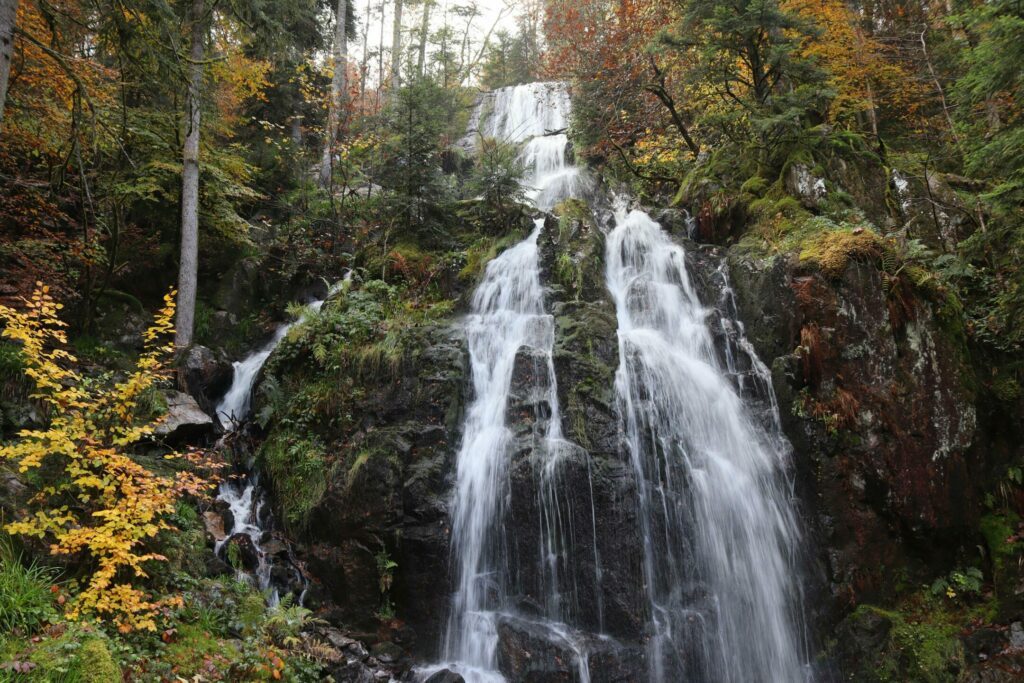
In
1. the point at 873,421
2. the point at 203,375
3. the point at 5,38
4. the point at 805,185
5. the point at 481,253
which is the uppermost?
the point at 805,185

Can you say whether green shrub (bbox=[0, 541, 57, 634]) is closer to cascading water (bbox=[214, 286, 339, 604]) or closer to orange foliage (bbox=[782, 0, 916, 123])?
cascading water (bbox=[214, 286, 339, 604])

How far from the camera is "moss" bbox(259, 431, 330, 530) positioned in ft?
25.3

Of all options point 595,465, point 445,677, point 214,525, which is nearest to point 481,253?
point 595,465

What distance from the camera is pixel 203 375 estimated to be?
32.0ft

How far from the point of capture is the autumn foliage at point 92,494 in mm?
4371

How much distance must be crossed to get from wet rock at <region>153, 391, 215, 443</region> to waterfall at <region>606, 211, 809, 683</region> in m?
6.52

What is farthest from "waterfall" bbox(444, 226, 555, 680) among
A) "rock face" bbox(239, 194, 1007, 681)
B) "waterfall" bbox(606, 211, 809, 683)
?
"waterfall" bbox(606, 211, 809, 683)

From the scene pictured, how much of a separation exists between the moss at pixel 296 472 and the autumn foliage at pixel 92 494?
102 inches

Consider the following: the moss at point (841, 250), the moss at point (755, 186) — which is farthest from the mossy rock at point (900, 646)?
the moss at point (755, 186)

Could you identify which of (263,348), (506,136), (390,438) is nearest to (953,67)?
(506,136)

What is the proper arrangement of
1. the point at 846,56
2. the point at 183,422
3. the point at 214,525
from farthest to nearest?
the point at 846,56 < the point at 183,422 < the point at 214,525

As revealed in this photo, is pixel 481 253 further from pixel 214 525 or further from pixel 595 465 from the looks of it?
pixel 214 525

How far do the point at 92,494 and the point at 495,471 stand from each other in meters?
4.47

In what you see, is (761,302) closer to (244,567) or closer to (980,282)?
(980,282)
